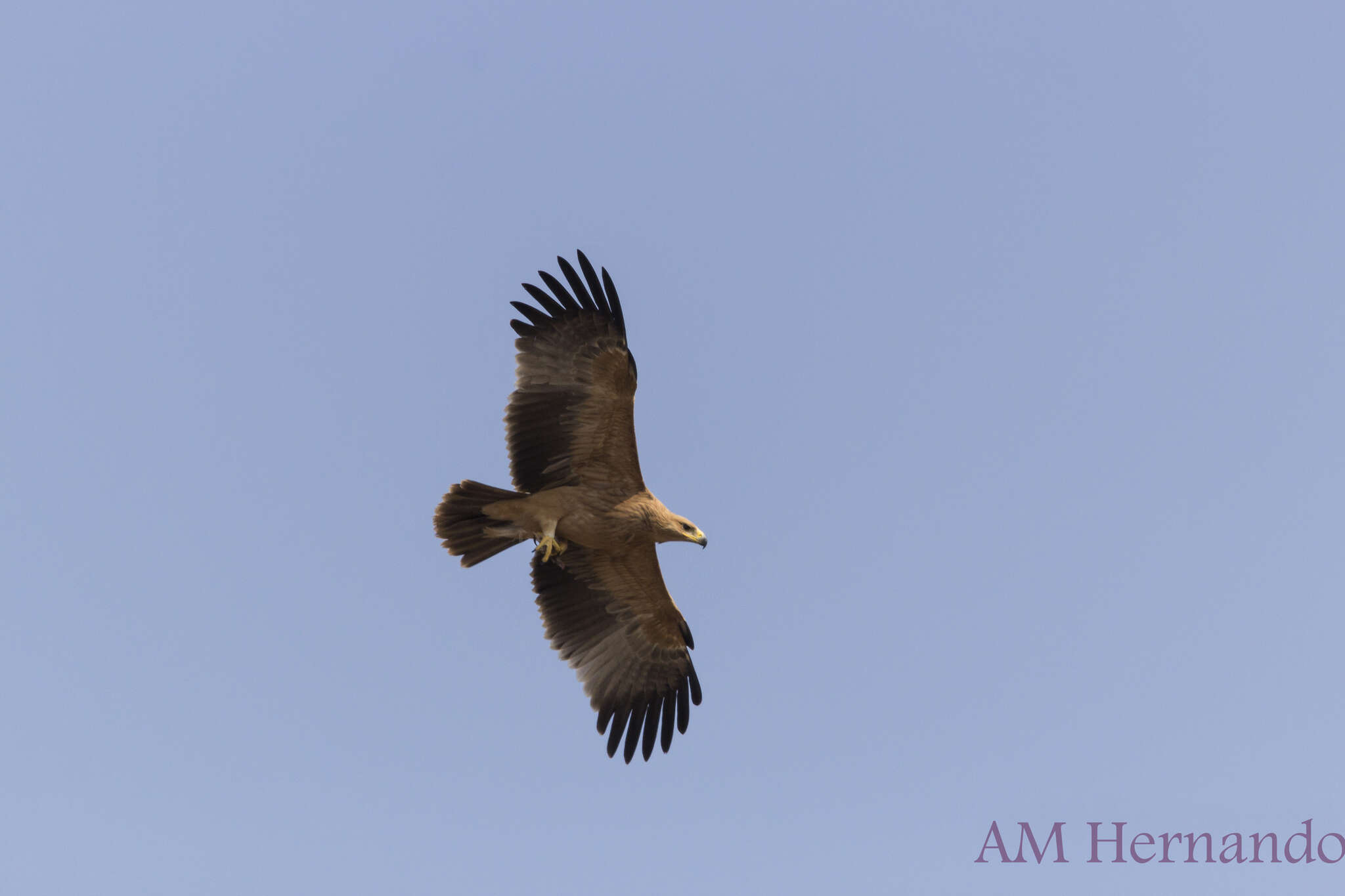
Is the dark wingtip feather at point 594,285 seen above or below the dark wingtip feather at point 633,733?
above

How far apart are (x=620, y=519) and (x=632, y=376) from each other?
1.36 m

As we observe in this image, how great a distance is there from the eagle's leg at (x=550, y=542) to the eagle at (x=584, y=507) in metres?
0.01

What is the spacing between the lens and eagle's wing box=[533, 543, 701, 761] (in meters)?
15.0

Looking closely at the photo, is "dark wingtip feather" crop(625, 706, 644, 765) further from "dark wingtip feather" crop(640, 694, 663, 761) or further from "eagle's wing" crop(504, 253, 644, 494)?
"eagle's wing" crop(504, 253, 644, 494)

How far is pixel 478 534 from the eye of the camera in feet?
46.4

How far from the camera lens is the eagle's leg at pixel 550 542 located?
14117 millimetres

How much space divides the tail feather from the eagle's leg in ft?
1.11

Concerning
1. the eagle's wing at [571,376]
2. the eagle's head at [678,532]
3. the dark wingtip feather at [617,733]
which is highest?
the eagle's wing at [571,376]

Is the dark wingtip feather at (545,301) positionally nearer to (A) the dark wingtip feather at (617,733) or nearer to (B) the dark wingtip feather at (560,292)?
(B) the dark wingtip feather at (560,292)

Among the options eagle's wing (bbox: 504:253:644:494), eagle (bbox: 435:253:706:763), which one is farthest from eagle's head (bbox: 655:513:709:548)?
eagle's wing (bbox: 504:253:644:494)

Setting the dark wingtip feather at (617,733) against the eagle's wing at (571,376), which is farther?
the dark wingtip feather at (617,733)

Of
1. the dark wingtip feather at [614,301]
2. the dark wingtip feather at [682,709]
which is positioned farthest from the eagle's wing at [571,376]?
the dark wingtip feather at [682,709]

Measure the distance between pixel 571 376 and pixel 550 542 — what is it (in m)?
1.58

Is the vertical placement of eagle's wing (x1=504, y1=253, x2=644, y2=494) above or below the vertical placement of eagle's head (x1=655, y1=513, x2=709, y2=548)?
above
